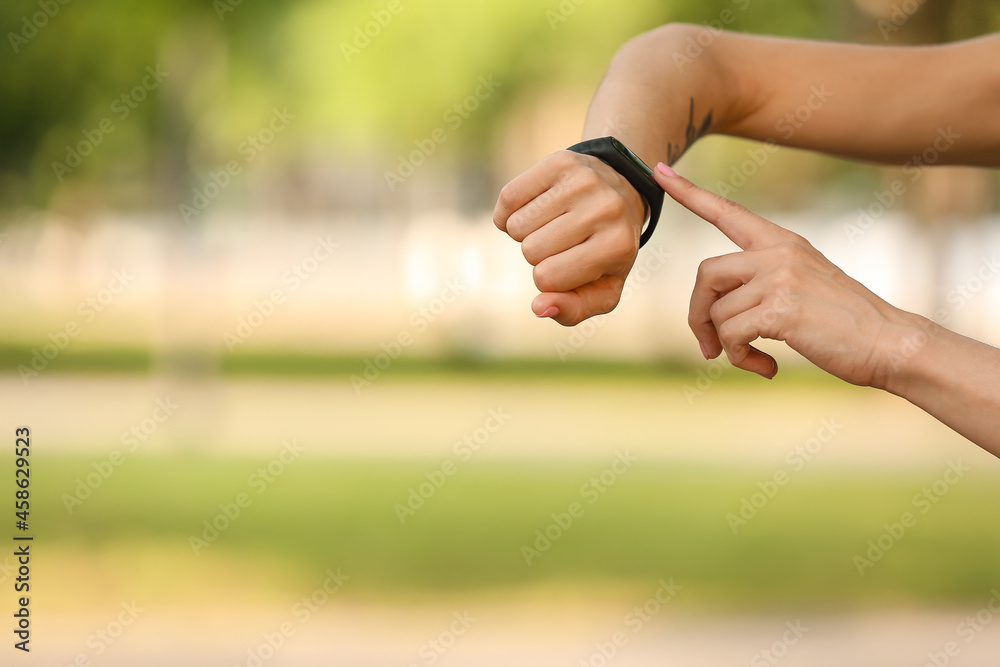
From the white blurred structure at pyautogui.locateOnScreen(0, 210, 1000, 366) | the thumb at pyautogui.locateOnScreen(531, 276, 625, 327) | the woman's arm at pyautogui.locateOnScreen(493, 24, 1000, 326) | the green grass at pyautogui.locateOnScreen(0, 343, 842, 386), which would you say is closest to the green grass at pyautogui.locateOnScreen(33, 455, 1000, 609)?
the white blurred structure at pyautogui.locateOnScreen(0, 210, 1000, 366)

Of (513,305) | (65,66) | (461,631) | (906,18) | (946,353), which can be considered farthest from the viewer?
(513,305)

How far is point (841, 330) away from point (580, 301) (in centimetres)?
48

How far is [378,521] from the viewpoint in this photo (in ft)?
23.9

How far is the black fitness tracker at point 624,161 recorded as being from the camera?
A: 1996 millimetres

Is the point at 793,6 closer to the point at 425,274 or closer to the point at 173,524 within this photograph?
the point at 425,274

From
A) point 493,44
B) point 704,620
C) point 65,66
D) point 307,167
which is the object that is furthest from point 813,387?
point 307,167

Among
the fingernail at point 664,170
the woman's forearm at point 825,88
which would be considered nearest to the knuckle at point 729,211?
the fingernail at point 664,170

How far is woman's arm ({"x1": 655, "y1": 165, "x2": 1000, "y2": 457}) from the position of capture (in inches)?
71.5

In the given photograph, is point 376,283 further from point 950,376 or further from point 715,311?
point 950,376

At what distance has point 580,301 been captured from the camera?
201cm

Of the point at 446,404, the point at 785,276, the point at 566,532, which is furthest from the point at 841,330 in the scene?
the point at 446,404

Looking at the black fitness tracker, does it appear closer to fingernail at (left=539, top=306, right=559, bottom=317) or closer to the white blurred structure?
→ fingernail at (left=539, top=306, right=559, bottom=317)

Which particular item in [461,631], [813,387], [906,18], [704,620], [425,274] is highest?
[906,18]

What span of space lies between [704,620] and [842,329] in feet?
13.1
